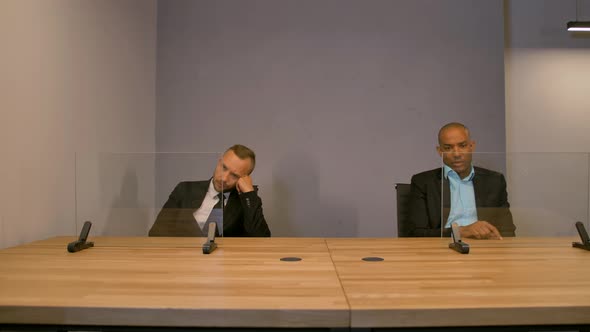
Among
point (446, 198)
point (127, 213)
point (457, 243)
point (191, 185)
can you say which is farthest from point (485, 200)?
point (127, 213)

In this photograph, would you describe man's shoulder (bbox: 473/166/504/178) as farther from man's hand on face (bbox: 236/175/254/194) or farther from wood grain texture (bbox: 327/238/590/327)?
man's hand on face (bbox: 236/175/254/194)

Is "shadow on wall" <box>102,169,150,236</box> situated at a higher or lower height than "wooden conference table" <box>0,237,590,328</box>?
higher

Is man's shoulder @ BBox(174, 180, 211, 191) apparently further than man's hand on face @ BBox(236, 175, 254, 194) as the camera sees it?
No

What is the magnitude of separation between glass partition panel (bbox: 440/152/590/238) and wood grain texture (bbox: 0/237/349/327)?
2.12ft

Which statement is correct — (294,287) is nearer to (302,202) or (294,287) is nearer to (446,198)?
(446,198)

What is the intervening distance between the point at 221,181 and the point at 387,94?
2181 mm

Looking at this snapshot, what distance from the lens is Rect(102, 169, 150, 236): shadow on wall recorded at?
188 cm

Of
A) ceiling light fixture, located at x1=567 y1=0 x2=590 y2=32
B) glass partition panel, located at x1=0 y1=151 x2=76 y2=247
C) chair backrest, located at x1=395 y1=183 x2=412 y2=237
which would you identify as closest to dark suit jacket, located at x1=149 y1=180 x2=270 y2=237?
glass partition panel, located at x1=0 y1=151 x2=76 y2=247

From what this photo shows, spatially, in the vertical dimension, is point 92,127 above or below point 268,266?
above

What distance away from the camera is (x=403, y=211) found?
Result: 2.39 m

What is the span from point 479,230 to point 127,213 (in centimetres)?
147

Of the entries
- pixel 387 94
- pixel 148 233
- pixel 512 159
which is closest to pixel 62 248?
pixel 148 233

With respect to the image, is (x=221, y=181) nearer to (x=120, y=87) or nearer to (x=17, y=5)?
(x=17, y=5)

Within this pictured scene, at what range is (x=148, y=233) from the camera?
1.93m
